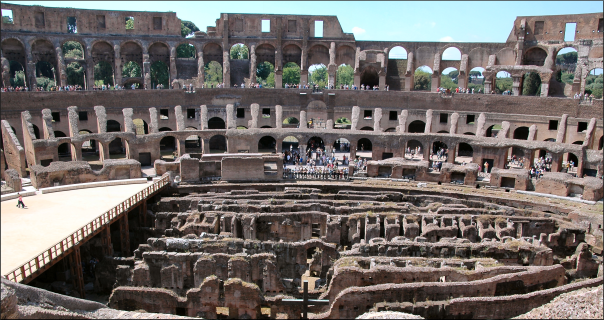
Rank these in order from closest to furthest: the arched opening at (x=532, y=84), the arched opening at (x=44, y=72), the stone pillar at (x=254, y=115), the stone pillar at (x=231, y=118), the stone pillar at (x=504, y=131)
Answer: the stone pillar at (x=504, y=131) < the stone pillar at (x=231, y=118) < the stone pillar at (x=254, y=115) < the arched opening at (x=44, y=72) < the arched opening at (x=532, y=84)

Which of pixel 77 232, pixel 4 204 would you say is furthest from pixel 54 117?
pixel 77 232

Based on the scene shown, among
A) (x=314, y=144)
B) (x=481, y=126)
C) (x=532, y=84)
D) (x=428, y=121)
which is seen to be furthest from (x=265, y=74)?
(x=481, y=126)

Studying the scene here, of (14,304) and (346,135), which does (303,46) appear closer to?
(346,135)

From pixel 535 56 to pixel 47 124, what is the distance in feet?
128

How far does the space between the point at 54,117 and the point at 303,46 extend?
20.8m

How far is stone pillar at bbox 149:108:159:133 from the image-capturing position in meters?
34.5

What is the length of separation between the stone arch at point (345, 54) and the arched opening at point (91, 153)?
21603mm

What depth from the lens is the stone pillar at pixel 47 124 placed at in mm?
31859

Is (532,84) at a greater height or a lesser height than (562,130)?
greater

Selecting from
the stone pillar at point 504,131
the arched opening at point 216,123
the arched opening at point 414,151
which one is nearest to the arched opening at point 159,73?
the arched opening at point 216,123

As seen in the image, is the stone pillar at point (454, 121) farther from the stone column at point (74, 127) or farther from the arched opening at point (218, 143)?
the stone column at point (74, 127)

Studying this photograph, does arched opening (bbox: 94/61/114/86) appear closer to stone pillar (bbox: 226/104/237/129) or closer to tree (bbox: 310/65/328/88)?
stone pillar (bbox: 226/104/237/129)

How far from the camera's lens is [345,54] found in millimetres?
44406

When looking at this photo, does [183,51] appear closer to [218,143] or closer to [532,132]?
[218,143]
